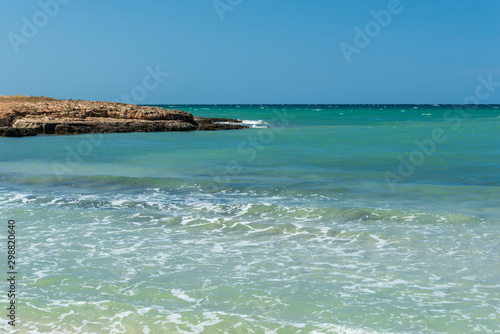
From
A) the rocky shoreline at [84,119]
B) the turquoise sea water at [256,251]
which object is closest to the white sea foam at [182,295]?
the turquoise sea water at [256,251]

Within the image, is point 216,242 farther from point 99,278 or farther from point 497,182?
point 497,182

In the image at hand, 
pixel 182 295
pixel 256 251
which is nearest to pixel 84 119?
pixel 256 251

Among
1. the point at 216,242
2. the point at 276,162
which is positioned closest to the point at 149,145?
the point at 276,162

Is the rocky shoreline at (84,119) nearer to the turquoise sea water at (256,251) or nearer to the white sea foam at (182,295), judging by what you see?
the turquoise sea water at (256,251)

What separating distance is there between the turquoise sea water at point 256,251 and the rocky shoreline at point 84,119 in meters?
21.4

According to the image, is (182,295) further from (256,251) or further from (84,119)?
(84,119)

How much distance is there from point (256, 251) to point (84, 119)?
3575cm

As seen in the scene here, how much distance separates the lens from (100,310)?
616 centimetres

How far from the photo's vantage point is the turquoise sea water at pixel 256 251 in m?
6.00

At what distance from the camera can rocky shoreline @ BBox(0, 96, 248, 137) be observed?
38250mm

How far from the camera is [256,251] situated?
8.59m

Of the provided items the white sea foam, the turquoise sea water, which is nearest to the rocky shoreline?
the turquoise sea water

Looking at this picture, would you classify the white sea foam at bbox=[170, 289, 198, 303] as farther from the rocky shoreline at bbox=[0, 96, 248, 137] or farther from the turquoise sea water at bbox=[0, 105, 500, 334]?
→ the rocky shoreline at bbox=[0, 96, 248, 137]

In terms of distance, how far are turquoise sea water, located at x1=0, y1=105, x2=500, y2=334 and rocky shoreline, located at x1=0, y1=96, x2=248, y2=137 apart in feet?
70.3
